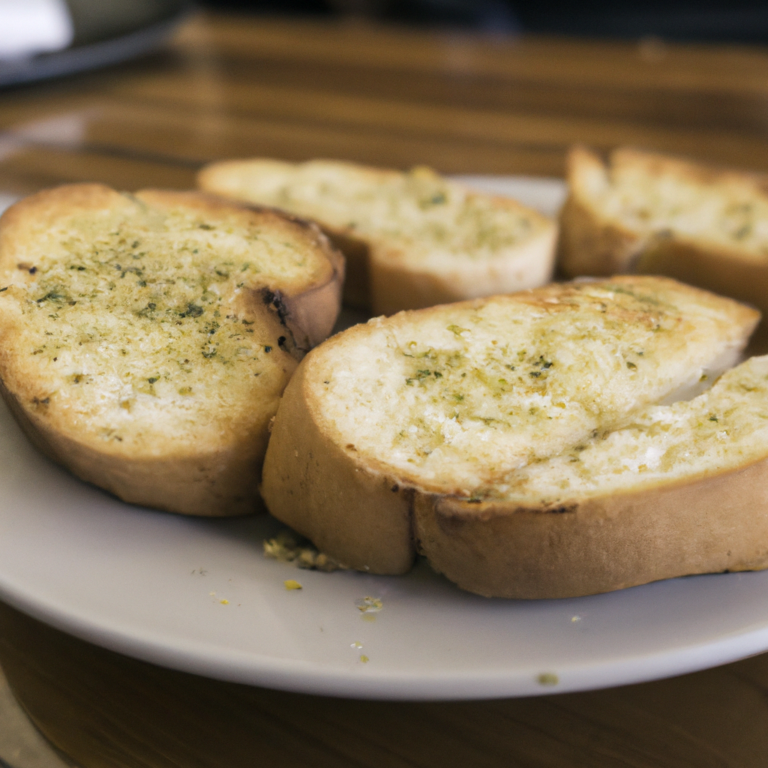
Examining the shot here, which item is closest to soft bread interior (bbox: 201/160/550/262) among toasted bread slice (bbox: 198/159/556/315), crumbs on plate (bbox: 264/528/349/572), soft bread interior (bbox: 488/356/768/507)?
A: toasted bread slice (bbox: 198/159/556/315)

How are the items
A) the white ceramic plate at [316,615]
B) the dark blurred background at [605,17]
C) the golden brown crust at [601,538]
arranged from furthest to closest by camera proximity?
the dark blurred background at [605,17] < the golden brown crust at [601,538] < the white ceramic plate at [316,615]

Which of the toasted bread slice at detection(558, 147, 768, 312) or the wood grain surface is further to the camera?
the toasted bread slice at detection(558, 147, 768, 312)

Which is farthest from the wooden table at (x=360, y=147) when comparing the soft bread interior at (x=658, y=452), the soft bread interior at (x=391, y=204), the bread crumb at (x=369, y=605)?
the soft bread interior at (x=391, y=204)

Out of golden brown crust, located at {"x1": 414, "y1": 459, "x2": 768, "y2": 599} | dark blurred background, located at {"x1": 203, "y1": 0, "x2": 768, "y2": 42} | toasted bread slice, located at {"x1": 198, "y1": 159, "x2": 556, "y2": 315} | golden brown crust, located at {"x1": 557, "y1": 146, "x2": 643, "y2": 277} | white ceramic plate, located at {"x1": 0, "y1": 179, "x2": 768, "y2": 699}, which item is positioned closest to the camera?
white ceramic plate, located at {"x1": 0, "y1": 179, "x2": 768, "y2": 699}

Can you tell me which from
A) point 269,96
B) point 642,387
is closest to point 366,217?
point 642,387

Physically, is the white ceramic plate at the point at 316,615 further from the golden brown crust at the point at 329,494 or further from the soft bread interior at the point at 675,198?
the soft bread interior at the point at 675,198

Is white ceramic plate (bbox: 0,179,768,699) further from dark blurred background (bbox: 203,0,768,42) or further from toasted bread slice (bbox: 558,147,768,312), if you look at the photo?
dark blurred background (bbox: 203,0,768,42)

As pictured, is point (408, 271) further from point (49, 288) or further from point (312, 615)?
point (312, 615)
